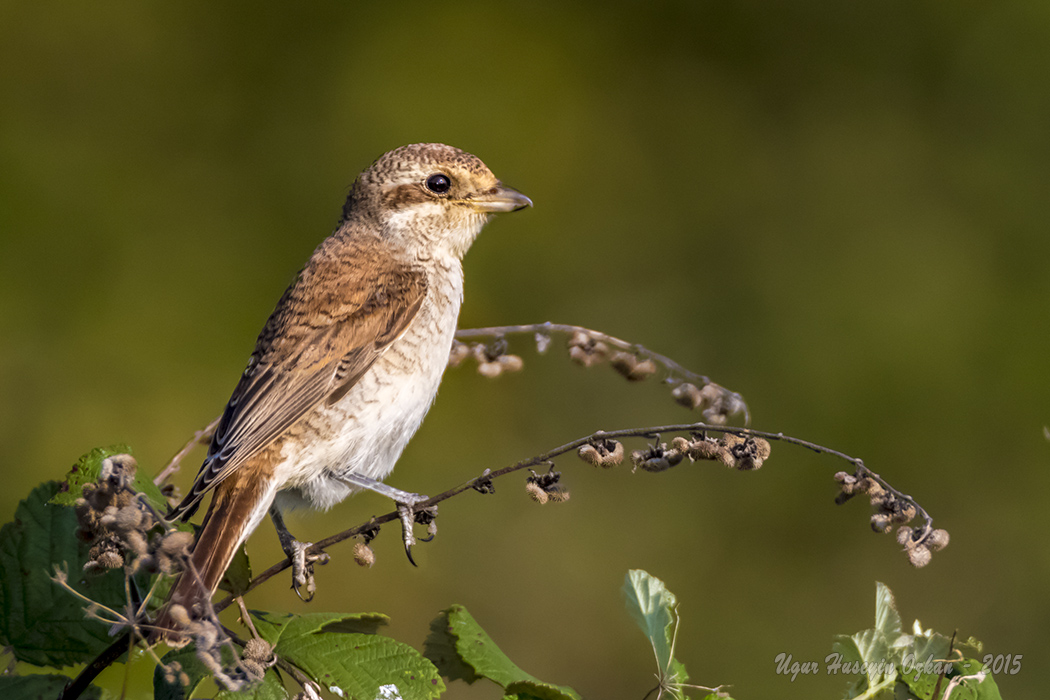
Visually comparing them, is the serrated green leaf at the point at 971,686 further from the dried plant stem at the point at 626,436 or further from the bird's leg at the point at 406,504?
the bird's leg at the point at 406,504

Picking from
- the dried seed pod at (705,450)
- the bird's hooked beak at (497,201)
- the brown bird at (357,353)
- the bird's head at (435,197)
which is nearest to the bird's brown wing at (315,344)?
the brown bird at (357,353)

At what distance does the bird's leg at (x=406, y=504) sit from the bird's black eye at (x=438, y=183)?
0.80 m

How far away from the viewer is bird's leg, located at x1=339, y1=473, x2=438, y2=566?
6.34 feet

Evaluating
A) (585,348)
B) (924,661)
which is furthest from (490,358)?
(924,661)

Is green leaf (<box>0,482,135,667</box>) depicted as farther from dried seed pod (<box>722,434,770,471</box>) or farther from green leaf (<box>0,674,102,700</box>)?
dried seed pod (<box>722,434,770,471</box>)

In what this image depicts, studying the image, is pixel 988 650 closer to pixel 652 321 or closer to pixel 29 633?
pixel 652 321

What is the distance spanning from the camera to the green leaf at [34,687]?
1.41 metres

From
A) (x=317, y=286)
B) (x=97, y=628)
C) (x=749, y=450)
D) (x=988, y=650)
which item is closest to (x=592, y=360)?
(x=749, y=450)

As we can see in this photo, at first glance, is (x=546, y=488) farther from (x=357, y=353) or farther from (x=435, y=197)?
(x=435, y=197)

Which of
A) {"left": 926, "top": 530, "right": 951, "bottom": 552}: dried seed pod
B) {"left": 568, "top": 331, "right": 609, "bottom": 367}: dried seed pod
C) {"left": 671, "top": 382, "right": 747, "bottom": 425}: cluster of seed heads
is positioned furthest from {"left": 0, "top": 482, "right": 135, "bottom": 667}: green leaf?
{"left": 926, "top": 530, "right": 951, "bottom": 552}: dried seed pod

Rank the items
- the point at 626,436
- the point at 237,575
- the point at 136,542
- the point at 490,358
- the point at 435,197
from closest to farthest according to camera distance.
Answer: the point at 136,542
the point at 626,436
the point at 237,575
the point at 490,358
the point at 435,197

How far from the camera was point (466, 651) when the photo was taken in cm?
152

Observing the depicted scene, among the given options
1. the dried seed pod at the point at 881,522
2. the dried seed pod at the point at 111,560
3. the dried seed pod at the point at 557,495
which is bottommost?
the dried seed pod at the point at 881,522

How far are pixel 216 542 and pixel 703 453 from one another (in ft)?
2.92
